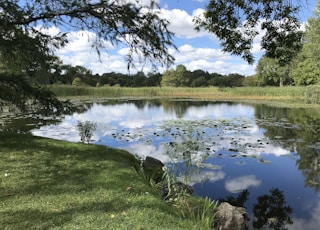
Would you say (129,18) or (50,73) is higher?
(129,18)

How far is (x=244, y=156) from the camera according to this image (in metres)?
10.6

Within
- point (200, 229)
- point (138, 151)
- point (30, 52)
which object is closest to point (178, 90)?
point (138, 151)

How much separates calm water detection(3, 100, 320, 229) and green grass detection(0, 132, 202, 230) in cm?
207

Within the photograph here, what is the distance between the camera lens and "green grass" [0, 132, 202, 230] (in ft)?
13.1

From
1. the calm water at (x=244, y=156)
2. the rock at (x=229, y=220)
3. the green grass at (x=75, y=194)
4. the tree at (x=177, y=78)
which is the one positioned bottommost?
the calm water at (x=244, y=156)

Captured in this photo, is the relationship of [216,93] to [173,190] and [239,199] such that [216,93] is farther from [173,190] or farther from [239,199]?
[173,190]

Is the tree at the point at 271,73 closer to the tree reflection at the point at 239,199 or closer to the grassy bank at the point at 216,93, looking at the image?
the grassy bank at the point at 216,93

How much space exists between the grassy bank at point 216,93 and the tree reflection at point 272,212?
Answer: 1046 inches

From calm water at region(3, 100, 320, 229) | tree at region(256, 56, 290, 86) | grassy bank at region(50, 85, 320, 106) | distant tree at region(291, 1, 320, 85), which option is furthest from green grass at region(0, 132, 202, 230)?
tree at region(256, 56, 290, 86)

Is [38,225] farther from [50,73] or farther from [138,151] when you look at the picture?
[138,151]

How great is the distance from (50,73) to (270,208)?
6.80m

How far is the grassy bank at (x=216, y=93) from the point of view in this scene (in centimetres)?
3462

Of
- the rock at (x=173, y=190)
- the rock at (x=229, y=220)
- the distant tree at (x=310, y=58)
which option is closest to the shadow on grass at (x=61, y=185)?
the rock at (x=173, y=190)

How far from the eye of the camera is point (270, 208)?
6.51m
